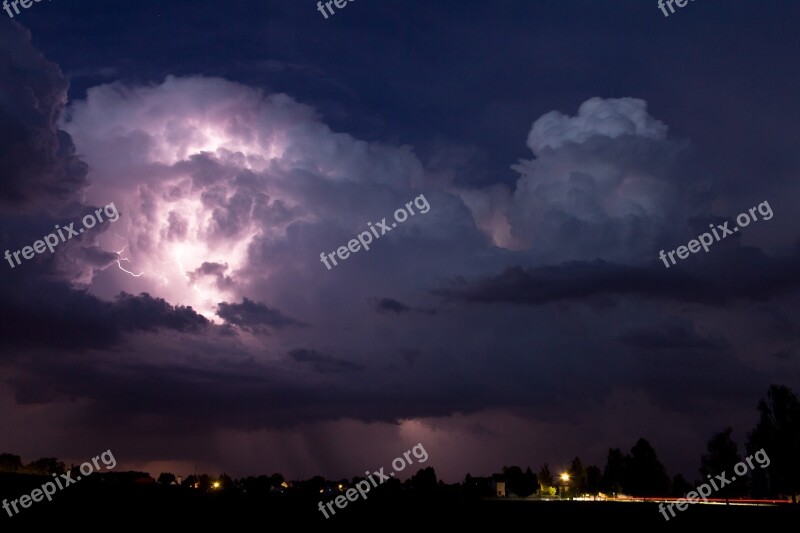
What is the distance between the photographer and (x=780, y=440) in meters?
123

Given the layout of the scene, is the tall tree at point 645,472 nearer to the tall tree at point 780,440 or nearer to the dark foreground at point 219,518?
the tall tree at point 780,440

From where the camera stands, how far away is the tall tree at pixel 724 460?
134 meters

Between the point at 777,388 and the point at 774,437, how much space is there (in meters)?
8.24

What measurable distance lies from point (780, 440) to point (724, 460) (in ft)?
45.7

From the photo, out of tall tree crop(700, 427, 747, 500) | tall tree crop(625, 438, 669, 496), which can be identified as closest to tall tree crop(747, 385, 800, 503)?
tall tree crop(700, 427, 747, 500)

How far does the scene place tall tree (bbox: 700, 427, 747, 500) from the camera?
134250 millimetres

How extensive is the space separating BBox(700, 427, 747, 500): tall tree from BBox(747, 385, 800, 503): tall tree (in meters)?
6.29

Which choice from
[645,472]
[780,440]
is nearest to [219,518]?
[780,440]

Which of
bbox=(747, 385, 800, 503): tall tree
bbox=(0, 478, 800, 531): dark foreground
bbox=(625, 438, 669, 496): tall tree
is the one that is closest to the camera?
bbox=(0, 478, 800, 531): dark foreground

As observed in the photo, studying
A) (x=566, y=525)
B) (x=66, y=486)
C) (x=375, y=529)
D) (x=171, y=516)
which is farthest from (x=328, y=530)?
(x=66, y=486)

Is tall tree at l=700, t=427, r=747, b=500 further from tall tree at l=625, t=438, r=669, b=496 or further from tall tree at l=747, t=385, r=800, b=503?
tall tree at l=625, t=438, r=669, b=496

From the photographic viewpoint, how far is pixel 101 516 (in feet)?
164

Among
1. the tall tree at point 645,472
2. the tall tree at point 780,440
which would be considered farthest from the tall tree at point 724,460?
the tall tree at point 645,472

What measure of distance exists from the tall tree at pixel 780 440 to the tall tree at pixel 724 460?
20.7 feet
